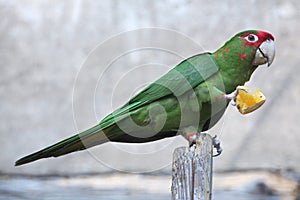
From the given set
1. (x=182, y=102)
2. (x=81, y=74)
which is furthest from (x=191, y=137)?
(x=81, y=74)

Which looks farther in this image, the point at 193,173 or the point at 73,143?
the point at 73,143

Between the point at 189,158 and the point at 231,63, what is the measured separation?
45cm

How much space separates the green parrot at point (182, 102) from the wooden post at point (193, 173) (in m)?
0.18

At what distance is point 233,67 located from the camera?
1.98 meters

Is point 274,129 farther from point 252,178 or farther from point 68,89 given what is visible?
point 68,89

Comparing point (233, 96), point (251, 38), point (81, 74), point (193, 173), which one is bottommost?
point (193, 173)

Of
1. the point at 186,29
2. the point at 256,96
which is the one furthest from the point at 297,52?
the point at 256,96

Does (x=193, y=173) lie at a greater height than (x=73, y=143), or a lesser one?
lesser

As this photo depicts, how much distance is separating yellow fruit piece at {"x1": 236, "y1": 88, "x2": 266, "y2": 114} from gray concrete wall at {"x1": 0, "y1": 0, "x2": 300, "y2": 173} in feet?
4.89

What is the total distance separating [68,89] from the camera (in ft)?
10.8

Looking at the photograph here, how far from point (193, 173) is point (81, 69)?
67.2 inches

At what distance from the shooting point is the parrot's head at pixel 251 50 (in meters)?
1.99

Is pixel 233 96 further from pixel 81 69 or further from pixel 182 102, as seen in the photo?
pixel 81 69

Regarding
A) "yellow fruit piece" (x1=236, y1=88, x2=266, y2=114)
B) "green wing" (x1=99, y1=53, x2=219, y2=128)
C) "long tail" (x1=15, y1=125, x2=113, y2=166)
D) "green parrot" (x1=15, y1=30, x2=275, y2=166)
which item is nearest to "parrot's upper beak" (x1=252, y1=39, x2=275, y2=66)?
"green parrot" (x1=15, y1=30, x2=275, y2=166)
